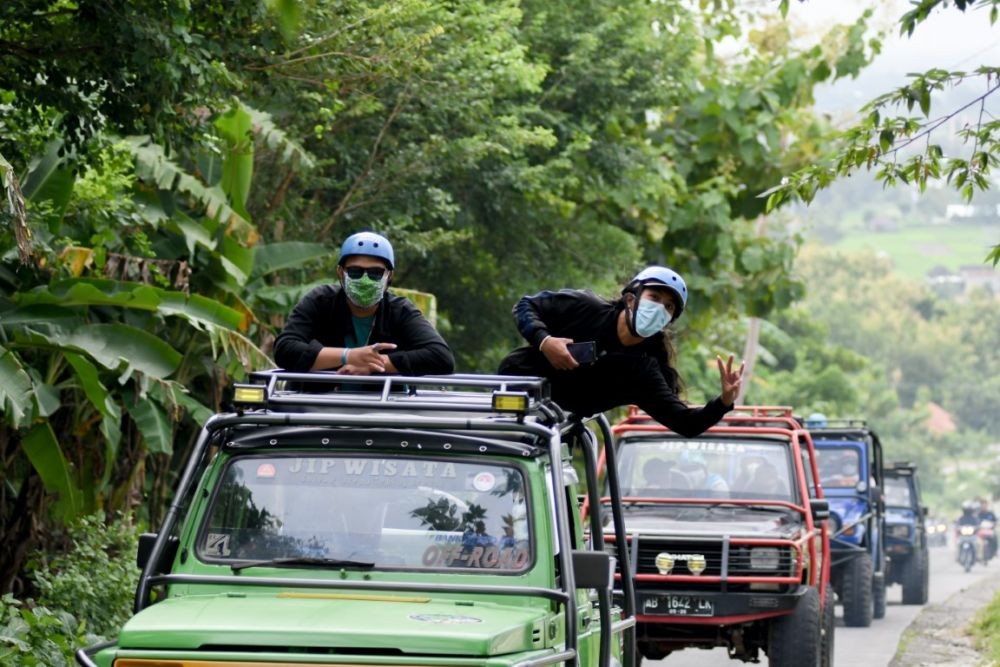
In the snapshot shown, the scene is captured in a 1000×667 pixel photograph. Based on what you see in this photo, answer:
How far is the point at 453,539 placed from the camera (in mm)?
6730

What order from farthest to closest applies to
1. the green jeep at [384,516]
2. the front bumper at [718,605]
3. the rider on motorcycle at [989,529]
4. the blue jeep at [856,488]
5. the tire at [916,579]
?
the rider on motorcycle at [989,529]
the tire at [916,579]
the blue jeep at [856,488]
the front bumper at [718,605]
the green jeep at [384,516]

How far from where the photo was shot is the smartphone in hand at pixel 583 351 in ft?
26.3

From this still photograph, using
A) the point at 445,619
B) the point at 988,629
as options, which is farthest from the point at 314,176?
the point at 445,619

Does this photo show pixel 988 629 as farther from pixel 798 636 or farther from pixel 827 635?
pixel 798 636

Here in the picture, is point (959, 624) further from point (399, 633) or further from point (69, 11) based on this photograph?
point (399, 633)

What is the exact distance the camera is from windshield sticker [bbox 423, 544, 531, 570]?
21.9ft

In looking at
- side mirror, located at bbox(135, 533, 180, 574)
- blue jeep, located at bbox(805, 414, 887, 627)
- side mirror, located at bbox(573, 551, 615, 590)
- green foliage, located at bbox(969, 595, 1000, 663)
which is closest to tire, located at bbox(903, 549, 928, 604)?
blue jeep, located at bbox(805, 414, 887, 627)

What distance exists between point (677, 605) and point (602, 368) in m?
4.56

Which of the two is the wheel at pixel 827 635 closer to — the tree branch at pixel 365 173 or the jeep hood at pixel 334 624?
the tree branch at pixel 365 173

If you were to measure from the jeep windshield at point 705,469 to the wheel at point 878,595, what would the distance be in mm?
7840

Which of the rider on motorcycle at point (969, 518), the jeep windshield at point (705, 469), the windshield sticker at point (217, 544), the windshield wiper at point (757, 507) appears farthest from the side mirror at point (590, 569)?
the rider on motorcycle at point (969, 518)

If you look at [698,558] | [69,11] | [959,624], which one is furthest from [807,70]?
[69,11]

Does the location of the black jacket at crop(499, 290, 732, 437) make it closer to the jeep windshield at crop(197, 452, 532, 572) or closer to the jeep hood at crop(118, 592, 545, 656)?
the jeep windshield at crop(197, 452, 532, 572)

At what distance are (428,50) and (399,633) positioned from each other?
11.6 m
